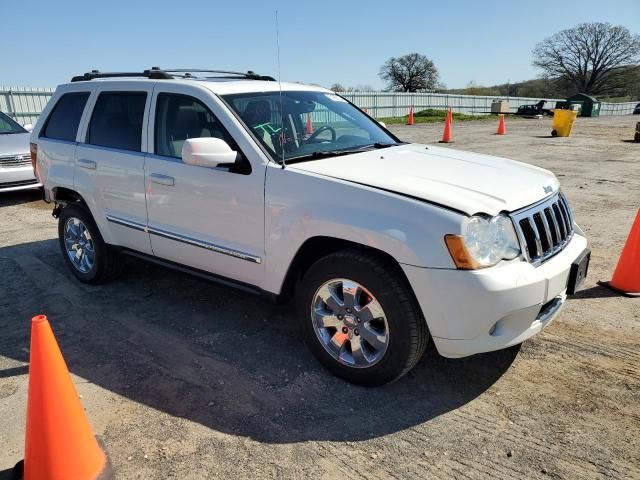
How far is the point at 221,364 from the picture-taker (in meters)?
3.57

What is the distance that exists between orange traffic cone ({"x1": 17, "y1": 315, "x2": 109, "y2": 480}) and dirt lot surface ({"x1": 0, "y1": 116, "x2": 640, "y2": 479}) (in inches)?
11.9

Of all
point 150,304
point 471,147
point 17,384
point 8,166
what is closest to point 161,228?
point 150,304

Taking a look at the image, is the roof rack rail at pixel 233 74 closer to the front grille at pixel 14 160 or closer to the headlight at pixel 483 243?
the headlight at pixel 483 243

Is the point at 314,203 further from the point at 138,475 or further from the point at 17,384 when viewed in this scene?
the point at 17,384

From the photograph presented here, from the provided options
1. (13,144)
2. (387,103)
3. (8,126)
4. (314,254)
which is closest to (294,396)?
(314,254)

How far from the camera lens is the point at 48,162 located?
201 inches

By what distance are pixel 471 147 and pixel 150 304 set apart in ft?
45.0

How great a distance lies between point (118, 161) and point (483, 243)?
10.2 ft

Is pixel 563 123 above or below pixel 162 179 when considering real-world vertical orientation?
below

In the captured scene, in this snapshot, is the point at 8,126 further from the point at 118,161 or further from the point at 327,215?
the point at 327,215

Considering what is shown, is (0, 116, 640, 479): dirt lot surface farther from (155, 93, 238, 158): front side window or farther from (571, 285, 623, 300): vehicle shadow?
(155, 93, 238, 158): front side window

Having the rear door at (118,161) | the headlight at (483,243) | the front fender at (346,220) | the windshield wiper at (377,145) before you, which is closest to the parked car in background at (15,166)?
the rear door at (118,161)

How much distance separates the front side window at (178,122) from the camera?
3875 millimetres

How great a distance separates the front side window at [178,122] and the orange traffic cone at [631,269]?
375cm
